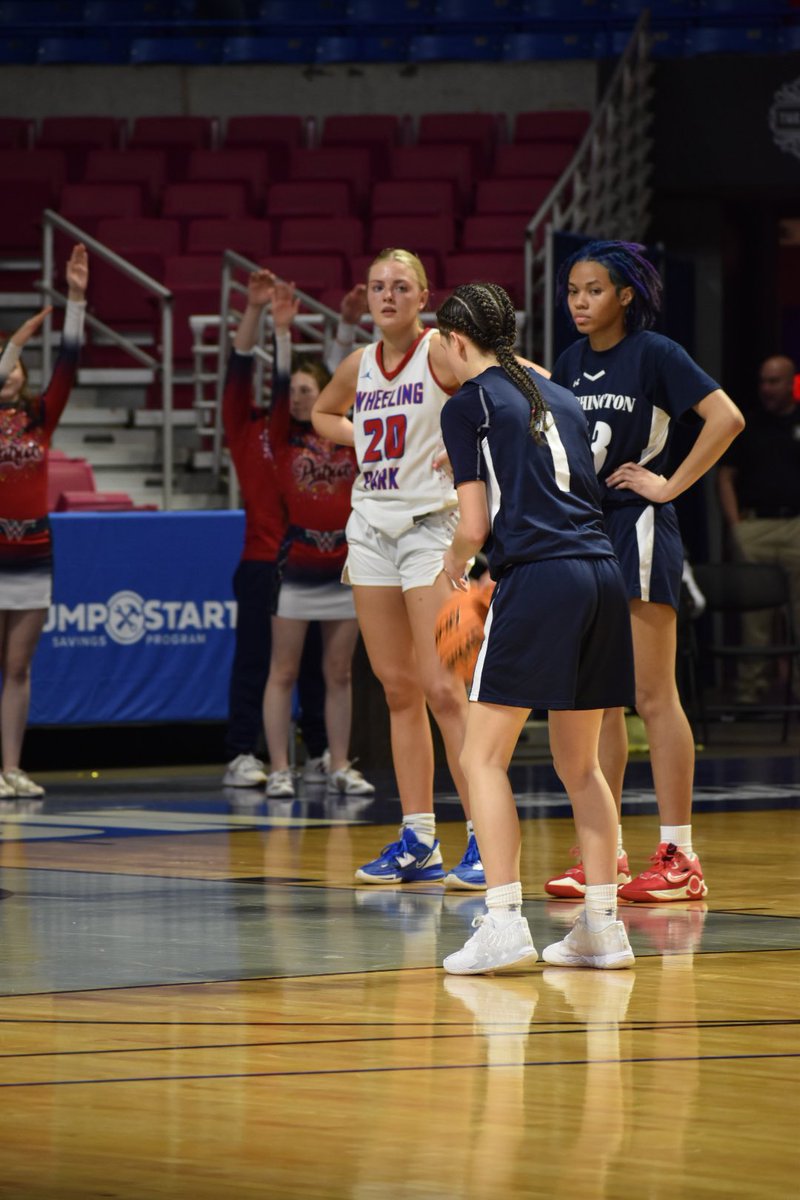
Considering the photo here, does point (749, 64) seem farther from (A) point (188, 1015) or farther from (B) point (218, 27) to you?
(A) point (188, 1015)

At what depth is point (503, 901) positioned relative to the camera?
4.98 metres

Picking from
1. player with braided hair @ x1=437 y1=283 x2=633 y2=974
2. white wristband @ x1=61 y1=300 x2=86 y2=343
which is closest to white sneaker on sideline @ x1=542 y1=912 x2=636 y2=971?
player with braided hair @ x1=437 y1=283 x2=633 y2=974

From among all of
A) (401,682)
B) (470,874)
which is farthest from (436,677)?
(470,874)

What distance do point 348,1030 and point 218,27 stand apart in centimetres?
1545

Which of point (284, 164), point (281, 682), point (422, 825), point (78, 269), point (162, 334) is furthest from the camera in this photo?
point (284, 164)

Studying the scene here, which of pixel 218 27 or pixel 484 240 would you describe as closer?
pixel 484 240

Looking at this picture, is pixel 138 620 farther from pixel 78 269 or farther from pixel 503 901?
pixel 503 901

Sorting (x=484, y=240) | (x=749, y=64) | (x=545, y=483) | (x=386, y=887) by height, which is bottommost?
(x=386, y=887)

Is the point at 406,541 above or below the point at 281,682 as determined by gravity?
above

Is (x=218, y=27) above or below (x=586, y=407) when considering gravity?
above

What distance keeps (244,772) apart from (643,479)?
13.9 feet

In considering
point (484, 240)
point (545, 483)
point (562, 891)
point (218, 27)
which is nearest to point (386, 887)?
point (562, 891)

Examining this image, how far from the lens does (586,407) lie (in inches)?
245

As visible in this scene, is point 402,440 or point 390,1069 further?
point 402,440
